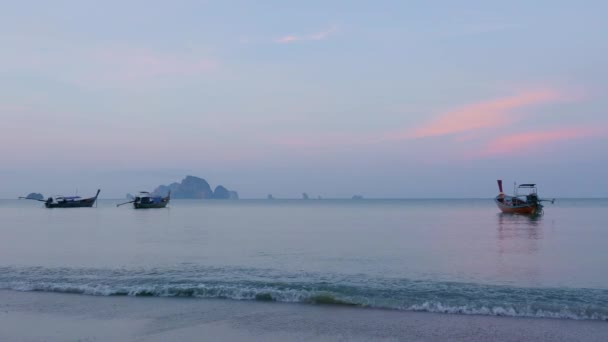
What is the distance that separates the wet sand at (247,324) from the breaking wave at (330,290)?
62 centimetres

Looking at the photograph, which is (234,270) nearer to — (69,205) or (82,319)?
(82,319)

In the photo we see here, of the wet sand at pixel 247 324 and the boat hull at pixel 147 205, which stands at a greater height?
the boat hull at pixel 147 205

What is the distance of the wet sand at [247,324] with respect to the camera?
10.2 metres

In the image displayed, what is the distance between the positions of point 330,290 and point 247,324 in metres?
4.26

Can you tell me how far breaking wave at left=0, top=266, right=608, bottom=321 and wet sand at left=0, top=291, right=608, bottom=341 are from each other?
0.62 m

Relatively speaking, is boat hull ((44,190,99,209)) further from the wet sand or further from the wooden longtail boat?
the wet sand

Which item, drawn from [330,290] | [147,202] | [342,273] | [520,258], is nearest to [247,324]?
[330,290]

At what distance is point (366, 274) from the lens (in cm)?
1853

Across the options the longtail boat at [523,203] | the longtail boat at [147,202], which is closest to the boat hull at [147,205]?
the longtail boat at [147,202]

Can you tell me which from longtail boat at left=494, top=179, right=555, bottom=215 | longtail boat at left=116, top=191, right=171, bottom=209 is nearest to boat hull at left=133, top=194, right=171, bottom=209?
longtail boat at left=116, top=191, right=171, bottom=209

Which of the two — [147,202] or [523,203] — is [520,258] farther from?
[147,202]

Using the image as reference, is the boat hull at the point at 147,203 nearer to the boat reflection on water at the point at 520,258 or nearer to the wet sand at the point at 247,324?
the boat reflection on water at the point at 520,258

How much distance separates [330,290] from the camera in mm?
14906

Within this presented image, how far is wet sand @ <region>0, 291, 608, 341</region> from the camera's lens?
10.2m
